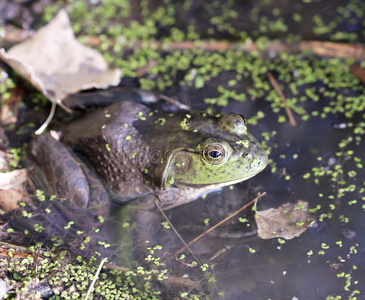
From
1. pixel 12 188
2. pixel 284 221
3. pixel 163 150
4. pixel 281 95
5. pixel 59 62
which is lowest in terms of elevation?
pixel 284 221

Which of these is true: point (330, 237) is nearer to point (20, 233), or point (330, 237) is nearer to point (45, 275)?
point (45, 275)

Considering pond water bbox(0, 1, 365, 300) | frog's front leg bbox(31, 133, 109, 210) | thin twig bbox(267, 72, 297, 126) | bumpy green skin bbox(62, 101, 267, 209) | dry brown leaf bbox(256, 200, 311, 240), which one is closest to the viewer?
pond water bbox(0, 1, 365, 300)

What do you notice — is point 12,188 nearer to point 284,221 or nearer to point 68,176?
point 68,176

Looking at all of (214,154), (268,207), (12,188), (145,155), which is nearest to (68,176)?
(12,188)

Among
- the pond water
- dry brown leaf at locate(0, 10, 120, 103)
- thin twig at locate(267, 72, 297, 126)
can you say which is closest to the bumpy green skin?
the pond water

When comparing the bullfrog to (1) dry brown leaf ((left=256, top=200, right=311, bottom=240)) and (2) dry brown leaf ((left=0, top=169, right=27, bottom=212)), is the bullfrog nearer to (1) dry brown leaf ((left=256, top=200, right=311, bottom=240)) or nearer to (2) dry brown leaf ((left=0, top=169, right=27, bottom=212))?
(2) dry brown leaf ((left=0, top=169, right=27, bottom=212))

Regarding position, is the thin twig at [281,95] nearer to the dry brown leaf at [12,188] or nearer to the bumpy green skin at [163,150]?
the bumpy green skin at [163,150]

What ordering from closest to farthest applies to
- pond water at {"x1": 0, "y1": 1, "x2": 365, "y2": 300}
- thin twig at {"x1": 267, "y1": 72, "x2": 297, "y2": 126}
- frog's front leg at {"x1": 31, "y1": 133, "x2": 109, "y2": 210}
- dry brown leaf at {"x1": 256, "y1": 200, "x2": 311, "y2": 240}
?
pond water at {"x1": 0, "y1": 1, "x2": 365, "y2": 300}, dry brown leaf at {"x1": 256, "y1": 200, "x2": 311, "y2": 240}, frog's front leg at {"x1": 31, "y1": 133, "x2": 109, "y2": 210}, thin twig at {"x1": 267, "y1": 72, "x2": 297, "y2": 126}
